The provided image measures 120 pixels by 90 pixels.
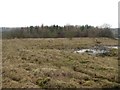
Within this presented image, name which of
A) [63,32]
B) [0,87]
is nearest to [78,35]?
[63,32]

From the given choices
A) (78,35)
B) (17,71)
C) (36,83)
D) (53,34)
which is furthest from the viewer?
(78,35)

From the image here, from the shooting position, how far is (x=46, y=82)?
1379 centimetres

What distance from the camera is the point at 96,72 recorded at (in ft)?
57.2

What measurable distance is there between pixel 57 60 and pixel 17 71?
6.22 m

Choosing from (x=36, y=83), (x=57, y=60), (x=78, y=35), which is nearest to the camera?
(x=36, y=83)

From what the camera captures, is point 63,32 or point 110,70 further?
point 63,32

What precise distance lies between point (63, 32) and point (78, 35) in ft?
18.3

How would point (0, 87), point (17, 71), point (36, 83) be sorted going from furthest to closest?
point (17, 71) → point (36, 83) → point (0, 87)

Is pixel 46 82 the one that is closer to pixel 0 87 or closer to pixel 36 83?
pixel 36 83

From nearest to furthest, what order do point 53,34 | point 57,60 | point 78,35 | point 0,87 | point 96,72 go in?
point 0,87 → point 96,72 → point 57,60 → point 53,34 → point 78,35

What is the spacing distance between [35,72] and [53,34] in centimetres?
4393

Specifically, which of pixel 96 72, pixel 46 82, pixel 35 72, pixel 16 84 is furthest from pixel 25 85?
pixel 96 72

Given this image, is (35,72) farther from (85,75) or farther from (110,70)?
(110,70)

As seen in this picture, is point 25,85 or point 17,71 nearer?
point 25,85
